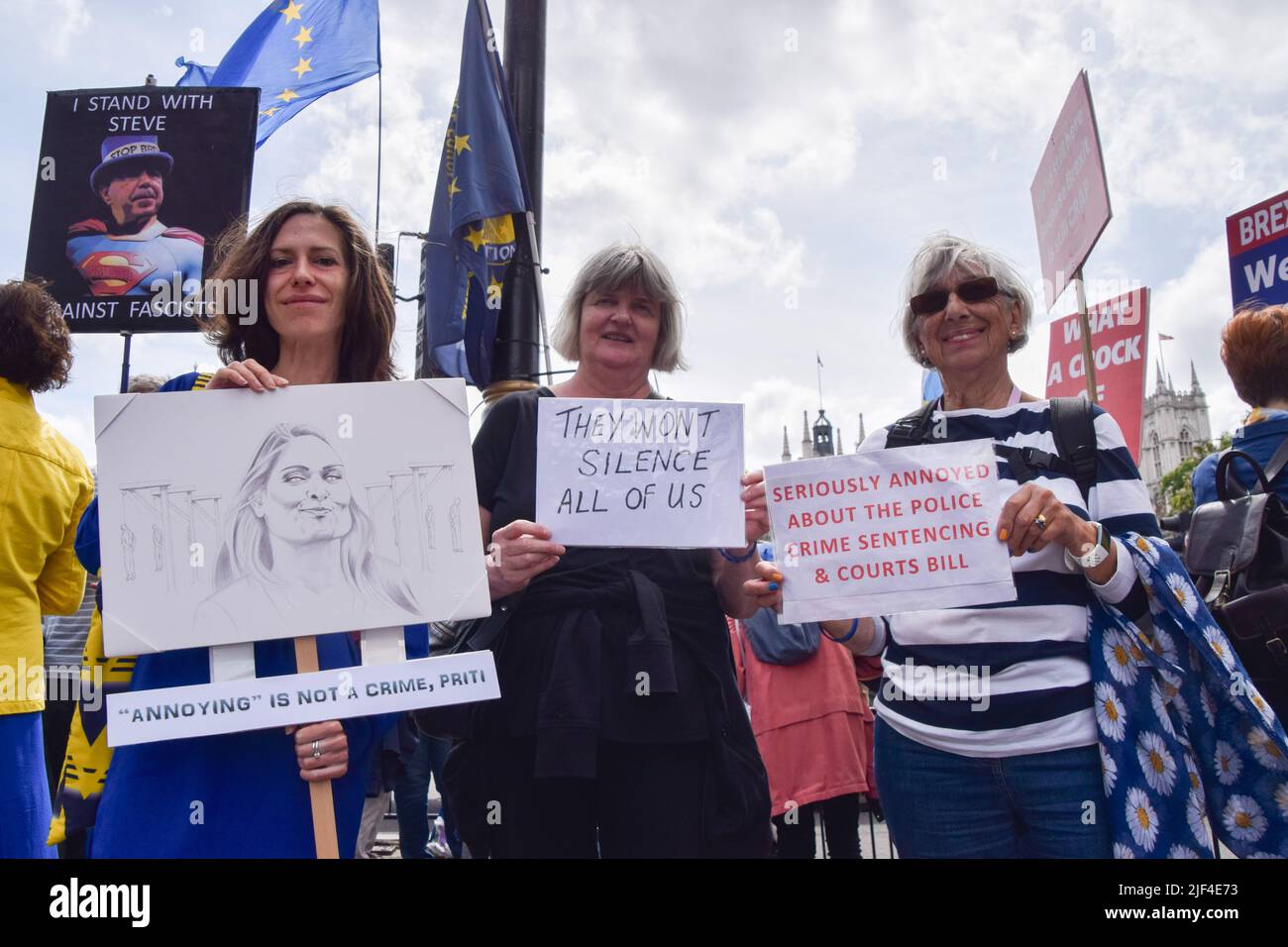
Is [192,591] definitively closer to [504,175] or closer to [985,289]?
[985,289]

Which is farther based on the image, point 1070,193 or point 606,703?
point 1070,193

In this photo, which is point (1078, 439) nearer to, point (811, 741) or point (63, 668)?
point (811, 741)

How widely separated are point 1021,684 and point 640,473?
41.3 inches

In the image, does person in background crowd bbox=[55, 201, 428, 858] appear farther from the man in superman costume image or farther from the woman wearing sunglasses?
the man in superman costume image

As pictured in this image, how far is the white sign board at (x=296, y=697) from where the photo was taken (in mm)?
1772

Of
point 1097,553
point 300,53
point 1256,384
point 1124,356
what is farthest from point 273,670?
point 300,53

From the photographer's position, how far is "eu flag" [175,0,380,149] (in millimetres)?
7535

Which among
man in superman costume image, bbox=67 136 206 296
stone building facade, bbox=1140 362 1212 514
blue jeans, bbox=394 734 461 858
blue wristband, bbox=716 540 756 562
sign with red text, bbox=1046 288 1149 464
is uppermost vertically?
stone building facade, bbox=1140 362 1212 514

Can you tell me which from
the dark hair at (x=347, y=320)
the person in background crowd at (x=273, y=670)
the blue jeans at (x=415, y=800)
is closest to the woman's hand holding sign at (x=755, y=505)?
the person in background crowd at (x=273, y=670)

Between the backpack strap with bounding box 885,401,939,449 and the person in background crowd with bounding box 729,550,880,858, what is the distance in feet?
7.09

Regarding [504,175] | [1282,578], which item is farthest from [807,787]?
[504,175]

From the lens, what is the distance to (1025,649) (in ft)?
7.11

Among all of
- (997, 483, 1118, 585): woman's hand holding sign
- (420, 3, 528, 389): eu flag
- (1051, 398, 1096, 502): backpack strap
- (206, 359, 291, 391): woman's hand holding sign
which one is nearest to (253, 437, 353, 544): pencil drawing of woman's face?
(206, 359, 291, 391): woman's hand holding sign
